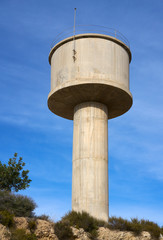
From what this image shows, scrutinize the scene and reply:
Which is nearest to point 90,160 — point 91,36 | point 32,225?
point 32,225

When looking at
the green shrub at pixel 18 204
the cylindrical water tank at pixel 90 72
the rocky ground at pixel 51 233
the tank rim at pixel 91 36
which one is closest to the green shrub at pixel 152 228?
the rocky ground at pixel 51 233

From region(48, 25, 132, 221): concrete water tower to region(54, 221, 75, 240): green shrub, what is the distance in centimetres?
330

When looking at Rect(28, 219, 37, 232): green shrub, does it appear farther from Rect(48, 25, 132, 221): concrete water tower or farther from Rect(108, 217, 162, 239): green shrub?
Rect(108, 217, 162, 239): green shrub

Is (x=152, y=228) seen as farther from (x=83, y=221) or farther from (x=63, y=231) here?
(x=63, y=231)

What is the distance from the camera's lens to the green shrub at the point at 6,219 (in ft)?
53.7

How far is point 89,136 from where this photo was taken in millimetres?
23516

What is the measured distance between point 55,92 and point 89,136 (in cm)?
370

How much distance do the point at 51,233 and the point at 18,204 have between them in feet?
8.92

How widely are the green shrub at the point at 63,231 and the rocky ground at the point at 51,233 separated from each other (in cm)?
22

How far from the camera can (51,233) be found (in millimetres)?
17875

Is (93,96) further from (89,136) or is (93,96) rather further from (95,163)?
(95,163)

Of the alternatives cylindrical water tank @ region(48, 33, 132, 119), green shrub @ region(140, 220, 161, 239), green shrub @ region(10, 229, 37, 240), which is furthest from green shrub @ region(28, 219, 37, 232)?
cylindrical water tank @ region(48, 33, 132, 119)

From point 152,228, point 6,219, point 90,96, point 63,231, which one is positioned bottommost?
point 63,231

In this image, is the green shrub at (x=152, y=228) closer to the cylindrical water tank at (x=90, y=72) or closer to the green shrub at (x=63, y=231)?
the green shrub at (x=63, y=231)
